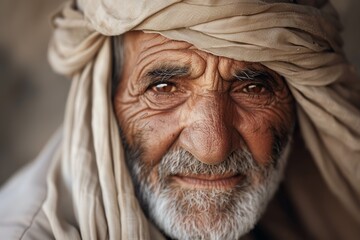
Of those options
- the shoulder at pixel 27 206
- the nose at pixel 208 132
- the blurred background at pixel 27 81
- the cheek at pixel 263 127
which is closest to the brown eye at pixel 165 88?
the nose at pixel 208 132

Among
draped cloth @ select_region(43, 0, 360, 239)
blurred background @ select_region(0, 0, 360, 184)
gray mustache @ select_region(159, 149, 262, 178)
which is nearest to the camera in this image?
draped cloth @ select_region(43, 0, 360, 239)

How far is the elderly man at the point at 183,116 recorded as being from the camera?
217 cm


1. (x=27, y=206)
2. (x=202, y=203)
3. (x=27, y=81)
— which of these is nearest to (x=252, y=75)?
(x=202, y=203)

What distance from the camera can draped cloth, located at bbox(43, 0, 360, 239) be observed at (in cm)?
213

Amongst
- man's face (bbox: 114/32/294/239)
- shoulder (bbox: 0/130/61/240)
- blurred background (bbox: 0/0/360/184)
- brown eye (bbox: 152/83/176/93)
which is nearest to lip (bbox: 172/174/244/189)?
man's face (bbox: 114/32/294/239)

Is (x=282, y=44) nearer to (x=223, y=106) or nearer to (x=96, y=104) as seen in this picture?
(x=223, y=106)

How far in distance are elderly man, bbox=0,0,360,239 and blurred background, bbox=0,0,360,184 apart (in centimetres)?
129

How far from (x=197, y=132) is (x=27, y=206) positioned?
621 millimetres

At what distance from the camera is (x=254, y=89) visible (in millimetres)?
2348

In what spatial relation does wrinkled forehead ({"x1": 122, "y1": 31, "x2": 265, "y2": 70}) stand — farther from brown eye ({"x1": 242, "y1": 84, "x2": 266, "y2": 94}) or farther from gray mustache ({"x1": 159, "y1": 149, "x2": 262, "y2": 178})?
gray mustache ({"x1": 159, "y1": 149, "x2": 262, "y2": 178})

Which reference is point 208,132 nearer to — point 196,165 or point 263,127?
point 196,165

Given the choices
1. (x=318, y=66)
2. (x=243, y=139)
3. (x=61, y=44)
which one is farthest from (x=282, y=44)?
(x=61, y=44)

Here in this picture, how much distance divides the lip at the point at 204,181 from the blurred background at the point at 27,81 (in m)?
1.65

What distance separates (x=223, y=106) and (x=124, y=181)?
41 cm
